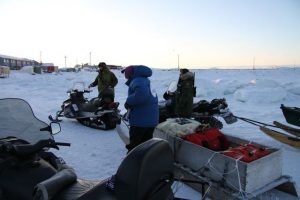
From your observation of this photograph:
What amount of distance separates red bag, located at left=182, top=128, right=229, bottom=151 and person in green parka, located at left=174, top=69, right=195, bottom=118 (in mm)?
2543

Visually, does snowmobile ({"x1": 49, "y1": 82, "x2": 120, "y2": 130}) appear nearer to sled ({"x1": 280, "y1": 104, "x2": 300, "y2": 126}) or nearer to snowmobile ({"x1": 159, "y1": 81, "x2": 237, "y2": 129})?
snowmobile ({"x1": 159, "y1": 81, "x2": 237, "y2": 129})

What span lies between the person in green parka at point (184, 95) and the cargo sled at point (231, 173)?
8.74ft

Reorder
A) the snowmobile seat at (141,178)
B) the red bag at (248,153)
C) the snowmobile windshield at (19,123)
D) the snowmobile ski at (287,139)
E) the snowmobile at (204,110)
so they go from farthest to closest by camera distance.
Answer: the snowmobile at (204,110) → the snowmobile ski at (287,139) → the red bag at (248,153) → the snowmobile windshield at (19,123) → the snowmobile seat at (141,178)

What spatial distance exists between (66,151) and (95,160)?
75 cm

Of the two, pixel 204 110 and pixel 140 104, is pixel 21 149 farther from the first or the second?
pixel 204 110

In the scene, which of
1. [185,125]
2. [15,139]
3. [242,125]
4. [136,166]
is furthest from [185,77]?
[136,166]

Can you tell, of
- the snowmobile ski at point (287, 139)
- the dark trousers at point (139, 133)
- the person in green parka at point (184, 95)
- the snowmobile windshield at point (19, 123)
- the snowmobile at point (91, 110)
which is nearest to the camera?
the snowmobile windshield at point (19, 123)

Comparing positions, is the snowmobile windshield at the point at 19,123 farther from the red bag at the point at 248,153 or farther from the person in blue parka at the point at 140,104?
the red bag at the point at 248,153

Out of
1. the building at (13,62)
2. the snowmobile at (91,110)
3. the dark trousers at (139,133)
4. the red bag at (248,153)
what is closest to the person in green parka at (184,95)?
the snowmobile at (91,110)

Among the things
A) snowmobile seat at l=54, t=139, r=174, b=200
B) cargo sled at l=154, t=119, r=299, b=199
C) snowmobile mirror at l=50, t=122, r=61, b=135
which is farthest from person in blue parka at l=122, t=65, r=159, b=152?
snowmobile seat at l=54, t=139, r=174, b=200

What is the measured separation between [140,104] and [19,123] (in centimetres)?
192

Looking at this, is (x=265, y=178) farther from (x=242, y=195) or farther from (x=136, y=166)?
(x=136, y=166)

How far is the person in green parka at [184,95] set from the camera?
674 cm

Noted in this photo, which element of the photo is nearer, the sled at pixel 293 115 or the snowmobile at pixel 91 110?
the sled at pixel 293 115
